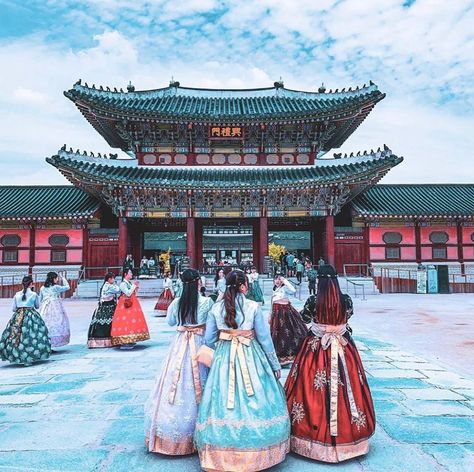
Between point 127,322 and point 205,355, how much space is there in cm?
503

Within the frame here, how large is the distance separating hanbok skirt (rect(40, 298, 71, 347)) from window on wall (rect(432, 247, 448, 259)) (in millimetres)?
19403

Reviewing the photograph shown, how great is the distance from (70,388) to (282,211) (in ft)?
54.6

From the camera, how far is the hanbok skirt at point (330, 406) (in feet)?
11.3

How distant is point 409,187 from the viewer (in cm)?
2477

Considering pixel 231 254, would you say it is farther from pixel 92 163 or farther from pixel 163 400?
pixel 163 400

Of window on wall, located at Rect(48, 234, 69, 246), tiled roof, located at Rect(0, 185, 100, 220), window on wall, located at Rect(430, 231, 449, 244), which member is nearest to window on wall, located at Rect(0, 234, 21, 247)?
tiled roof, located at Rect(0, 185, 100, 220)

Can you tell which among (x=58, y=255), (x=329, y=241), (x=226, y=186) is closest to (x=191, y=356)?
(x=226, y=186)

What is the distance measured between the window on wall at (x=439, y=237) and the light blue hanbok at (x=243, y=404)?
21.2 meters

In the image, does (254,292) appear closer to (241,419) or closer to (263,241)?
(241,419)

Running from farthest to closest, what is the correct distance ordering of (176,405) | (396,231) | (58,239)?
(396,231), (58,239), (176,405)

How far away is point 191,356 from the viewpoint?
3.74 meters

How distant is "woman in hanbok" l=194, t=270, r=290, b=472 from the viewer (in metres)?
3.13

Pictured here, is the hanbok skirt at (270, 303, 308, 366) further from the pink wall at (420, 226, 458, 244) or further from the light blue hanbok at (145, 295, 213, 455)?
the pink wall at (420, 226, 458, 244)

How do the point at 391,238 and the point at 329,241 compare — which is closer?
the point at 329,241
